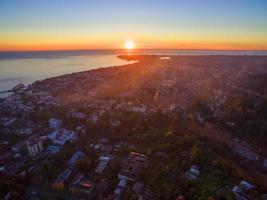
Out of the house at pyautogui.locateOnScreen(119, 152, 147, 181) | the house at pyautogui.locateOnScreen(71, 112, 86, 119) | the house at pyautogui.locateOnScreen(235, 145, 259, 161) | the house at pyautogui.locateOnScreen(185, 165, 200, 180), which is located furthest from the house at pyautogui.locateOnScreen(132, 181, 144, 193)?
the house at pyautogui.locateOnScreen(71, 112, 86, 119)

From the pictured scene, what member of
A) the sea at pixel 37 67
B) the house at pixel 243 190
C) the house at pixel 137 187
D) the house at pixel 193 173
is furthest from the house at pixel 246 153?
the sea at pixel 37 67

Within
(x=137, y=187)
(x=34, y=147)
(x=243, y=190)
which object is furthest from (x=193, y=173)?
(x=34, y=147)

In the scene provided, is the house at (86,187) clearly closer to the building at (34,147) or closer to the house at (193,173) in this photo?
the building at (34,147)

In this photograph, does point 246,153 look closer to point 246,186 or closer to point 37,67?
point 246,186

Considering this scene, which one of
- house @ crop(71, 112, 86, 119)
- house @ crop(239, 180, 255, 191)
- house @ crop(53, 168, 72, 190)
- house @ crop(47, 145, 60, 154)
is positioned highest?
house @ crop(71, 112, 86, 119)

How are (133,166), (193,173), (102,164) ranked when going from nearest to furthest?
(193,173) → (133,166) → (102,164)

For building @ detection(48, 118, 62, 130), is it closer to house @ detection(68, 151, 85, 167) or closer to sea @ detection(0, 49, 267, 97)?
house @ detection(68, 151, 85, 167)
